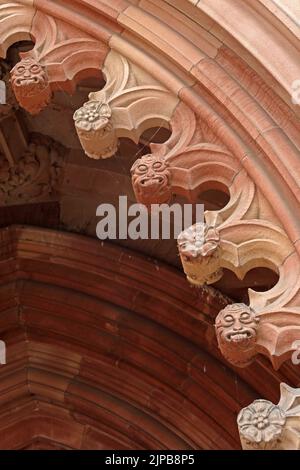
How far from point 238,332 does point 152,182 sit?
0.69 m

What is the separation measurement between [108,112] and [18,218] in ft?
8.37

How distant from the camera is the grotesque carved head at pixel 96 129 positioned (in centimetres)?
596

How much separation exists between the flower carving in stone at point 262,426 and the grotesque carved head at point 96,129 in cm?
122

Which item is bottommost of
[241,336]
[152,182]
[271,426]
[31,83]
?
[271,426]

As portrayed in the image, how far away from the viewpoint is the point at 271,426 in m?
5.27

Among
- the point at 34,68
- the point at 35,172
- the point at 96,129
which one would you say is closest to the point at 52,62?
the point at 34,68

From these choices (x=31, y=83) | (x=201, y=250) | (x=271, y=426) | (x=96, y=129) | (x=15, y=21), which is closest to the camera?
(x=271, y=426)

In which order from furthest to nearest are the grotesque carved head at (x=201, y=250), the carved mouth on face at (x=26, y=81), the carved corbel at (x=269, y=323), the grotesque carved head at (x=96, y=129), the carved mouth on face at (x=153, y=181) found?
the carved mouth on face at (x=26, y=81), the grotesque carved head at (x=96, y=129), the carved mouth on face at (x=153, y=181), the grotesque carved head at (x=201, y=250), the carved corbel at (x=269, y=323)

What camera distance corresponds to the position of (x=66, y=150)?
8.23 metres

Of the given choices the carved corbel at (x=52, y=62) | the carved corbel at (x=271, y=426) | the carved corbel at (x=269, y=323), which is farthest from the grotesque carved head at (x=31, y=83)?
the carved corbel at (x=271, y=426)

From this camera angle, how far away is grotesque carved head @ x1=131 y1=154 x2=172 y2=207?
5.84 m

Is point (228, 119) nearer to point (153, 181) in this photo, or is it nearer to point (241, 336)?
point (153, 181)

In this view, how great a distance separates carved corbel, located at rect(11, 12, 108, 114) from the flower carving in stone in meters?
1.55

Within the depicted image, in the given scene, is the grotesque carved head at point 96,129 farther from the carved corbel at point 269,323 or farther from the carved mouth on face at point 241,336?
the carved mouth on face at point 241,336
